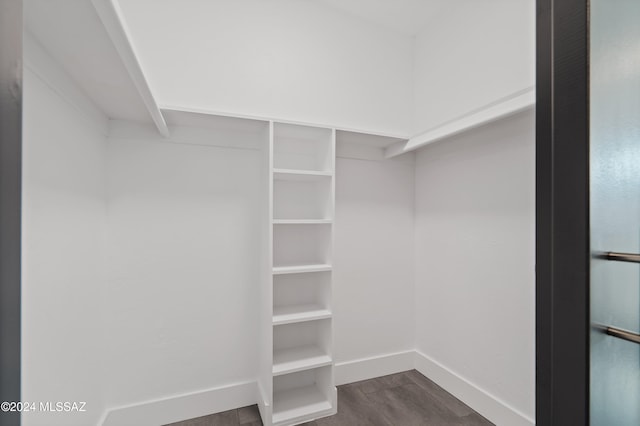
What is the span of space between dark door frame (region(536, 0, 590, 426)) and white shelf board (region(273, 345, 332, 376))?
1380 millimetres

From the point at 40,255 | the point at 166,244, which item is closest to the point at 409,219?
the point at 166,244

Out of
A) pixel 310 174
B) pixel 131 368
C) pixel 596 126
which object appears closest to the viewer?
pixel 596 126

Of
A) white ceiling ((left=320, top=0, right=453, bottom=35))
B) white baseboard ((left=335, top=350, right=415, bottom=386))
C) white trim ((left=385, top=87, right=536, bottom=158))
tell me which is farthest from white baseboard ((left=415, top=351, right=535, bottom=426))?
white ceiling ((left=320, top=0, right=453, bottom=35))

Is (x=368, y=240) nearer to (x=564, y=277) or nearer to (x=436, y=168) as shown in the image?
(x=436, y=168)

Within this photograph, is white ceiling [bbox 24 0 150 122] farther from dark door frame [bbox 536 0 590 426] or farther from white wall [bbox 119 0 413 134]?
dark door frame [bbox 536 0 590 426]

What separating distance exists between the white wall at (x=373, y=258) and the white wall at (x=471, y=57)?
0.60m

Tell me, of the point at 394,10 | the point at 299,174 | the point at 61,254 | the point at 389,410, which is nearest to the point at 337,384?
the point at 389,410

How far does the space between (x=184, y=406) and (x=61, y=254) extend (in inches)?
50.9

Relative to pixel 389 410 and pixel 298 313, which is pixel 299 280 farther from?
pixel 389 410

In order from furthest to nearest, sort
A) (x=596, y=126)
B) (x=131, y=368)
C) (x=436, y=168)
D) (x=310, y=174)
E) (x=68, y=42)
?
(x=436, y=168), (x=310, y=174), (x=131, y=368), (x=68, y=42), (x=596, y=126)

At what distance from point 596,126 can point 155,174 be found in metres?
2.10

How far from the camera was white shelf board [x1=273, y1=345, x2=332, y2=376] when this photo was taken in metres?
1.80

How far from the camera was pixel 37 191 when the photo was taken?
3.51 feet

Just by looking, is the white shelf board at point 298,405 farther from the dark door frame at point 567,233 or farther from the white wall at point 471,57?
the white wall at point 471,57
